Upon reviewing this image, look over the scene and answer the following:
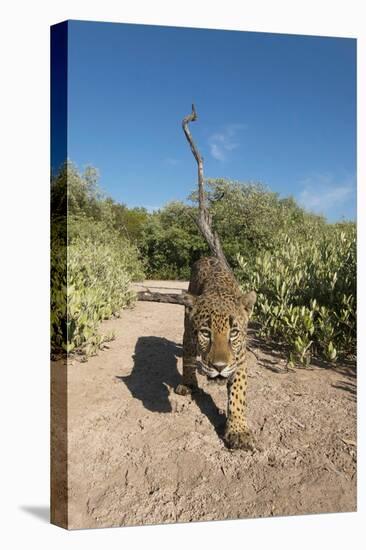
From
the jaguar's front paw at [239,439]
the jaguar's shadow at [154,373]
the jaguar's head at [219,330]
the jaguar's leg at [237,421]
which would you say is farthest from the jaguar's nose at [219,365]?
the jaguar's shadow at [154,373]

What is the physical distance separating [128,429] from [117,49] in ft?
9.84

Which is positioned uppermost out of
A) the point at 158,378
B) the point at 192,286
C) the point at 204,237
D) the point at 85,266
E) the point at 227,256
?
the point at 204,237

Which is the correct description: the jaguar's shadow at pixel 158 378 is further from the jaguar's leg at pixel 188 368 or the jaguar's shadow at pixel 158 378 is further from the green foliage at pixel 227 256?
the green foliage at pixel 227 256

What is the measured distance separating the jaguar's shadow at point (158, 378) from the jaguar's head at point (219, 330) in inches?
41.2

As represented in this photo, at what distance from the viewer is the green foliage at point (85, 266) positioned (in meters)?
3.82

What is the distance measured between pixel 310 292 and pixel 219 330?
9.51 ft

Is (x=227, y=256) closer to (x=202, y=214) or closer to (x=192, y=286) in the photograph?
(x=202, y=214)

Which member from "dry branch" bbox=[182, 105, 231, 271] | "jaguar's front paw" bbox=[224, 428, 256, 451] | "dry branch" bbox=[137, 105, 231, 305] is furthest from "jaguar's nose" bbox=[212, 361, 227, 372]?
"dry branch" bbox=[182, 105, 231, 271]

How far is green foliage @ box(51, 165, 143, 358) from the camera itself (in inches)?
150

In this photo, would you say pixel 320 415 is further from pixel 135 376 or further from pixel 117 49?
pixel 117 49

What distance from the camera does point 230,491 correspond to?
392 centimetres

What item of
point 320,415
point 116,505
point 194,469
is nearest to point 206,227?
point 320,415

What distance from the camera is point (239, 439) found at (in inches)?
163

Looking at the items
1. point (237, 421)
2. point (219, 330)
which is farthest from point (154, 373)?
point (219, 330)
